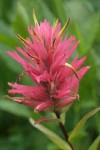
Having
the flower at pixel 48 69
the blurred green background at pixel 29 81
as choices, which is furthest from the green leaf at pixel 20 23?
the flower at pixel 48 69

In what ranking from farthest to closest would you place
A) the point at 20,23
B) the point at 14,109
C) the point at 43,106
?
the point at 20,23
the point at 14,109
the point at 43,106

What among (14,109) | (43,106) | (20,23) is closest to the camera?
(43,106)

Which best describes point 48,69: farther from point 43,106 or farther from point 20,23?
point 20,23

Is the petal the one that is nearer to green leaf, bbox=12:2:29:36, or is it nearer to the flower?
the flower

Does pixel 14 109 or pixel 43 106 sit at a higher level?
pixel 43 106

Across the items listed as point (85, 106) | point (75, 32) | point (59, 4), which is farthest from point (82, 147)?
point (59, 4)

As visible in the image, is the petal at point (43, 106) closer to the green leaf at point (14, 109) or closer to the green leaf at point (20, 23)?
the green leaf at point (14, 109)

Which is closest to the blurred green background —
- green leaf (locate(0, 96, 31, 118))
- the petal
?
green leaf (locate(0, 96, 31, 118))

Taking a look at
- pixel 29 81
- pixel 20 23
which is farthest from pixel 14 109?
pixel 20 23
